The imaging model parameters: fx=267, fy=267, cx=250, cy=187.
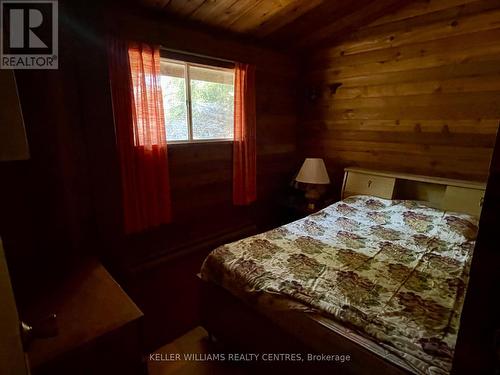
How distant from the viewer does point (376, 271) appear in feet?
5.03

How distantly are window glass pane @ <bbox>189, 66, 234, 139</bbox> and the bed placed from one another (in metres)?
1.42

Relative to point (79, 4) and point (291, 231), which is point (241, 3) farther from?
point (291, 231)

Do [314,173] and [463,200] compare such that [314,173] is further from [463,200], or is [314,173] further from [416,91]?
[463,200]

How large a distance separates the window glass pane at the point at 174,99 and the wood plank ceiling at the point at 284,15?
457 mm

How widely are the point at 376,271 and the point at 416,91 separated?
2.06 metres

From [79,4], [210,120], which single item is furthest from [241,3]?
[79,4]

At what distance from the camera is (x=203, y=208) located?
297cm

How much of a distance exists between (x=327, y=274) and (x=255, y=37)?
265 cm

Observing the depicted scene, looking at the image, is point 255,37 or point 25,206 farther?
point 255,37

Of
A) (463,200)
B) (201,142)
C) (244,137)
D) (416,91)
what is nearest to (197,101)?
(201,142)

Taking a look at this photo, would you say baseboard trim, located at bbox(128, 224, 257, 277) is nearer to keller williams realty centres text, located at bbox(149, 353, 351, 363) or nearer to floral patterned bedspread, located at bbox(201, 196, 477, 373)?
keller williams realty centres text, located at bbox(149, 353, 351, 363)

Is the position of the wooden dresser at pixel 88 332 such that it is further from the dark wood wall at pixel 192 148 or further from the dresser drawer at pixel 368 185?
the dresser drawer at pixel 368 185

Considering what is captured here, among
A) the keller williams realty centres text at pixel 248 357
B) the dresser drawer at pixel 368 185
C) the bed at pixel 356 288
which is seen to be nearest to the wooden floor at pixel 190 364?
the keller williams realty centres text at pixel 248 357

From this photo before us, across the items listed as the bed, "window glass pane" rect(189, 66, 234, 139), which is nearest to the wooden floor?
the bed
